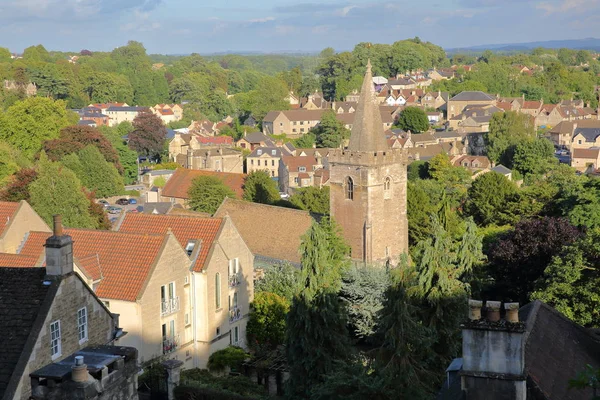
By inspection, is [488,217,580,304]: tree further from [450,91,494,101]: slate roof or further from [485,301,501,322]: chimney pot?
[450,91,494,101]: slate roof

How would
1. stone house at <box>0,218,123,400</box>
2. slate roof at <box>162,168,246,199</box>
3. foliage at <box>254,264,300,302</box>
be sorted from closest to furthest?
1. stone house at <box>0,218,123,400</box>
2. foliage at <box>254,264,300,302</box>
3. slate roof at <box>162,168,246,199</box>

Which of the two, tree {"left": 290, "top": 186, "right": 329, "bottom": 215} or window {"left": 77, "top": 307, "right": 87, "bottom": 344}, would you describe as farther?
tree {"left": 290, "top": 186, "right": 329, "bottom": 215}

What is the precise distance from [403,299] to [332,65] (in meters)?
150

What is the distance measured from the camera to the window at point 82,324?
16.5 meters

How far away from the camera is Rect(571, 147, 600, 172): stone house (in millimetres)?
89188

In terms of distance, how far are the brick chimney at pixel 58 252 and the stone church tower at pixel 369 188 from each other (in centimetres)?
2976

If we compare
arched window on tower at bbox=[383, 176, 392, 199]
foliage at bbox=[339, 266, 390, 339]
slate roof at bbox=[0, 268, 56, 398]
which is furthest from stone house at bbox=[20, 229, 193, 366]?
arched window on tower at bbox=[383, 176, 392, 199]

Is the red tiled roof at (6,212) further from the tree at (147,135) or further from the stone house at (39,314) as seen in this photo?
the tree at (147,135)

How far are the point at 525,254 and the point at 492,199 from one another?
21.2m

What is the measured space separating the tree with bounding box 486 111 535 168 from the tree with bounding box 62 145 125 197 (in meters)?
44.7

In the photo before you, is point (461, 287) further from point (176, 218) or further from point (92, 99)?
point (92, 99)

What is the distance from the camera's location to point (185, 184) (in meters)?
64.2

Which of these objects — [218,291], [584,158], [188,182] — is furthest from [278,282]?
[584,158]

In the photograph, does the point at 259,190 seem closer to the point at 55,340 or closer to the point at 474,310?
the point at 55,340
